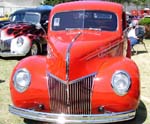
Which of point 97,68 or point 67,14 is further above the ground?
point 67,14

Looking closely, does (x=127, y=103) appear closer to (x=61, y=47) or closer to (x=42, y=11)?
(x=61, y=47)

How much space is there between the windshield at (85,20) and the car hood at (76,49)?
23cm

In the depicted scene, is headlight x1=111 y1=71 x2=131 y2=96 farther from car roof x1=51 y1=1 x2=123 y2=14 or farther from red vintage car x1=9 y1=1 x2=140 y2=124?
car roof x1=51 y1=1 x2=123 y2=14

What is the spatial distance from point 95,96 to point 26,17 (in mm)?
9484

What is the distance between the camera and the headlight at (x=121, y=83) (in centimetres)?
523

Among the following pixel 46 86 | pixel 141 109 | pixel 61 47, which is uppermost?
pixel 61 47

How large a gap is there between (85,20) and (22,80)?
206cm

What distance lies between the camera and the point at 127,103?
17.3 ft

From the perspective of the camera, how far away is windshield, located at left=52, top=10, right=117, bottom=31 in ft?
22.9

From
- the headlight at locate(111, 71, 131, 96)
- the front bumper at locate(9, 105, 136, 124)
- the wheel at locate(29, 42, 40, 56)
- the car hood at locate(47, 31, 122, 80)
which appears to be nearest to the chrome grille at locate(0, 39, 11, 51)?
the wheel at locate(29, 42, 40, 56)

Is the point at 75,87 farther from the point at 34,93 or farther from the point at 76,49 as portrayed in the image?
the point at 76,49

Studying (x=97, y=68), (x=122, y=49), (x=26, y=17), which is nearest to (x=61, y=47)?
(x=97, y=68)

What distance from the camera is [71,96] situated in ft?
17.1

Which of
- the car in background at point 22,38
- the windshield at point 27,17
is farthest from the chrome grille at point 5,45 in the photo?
the windshield at point 27,17
